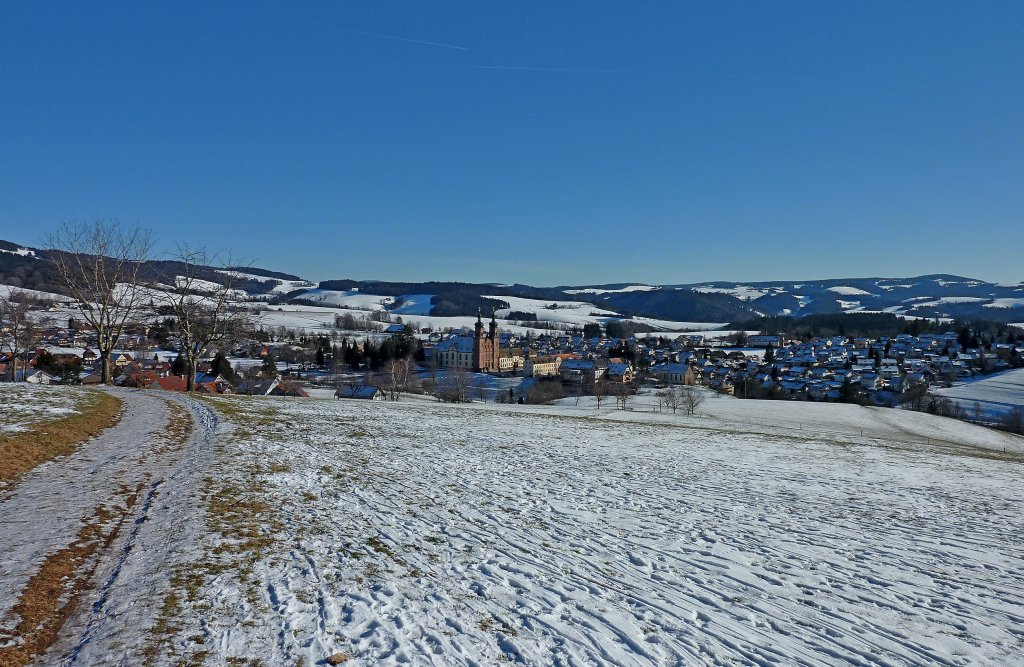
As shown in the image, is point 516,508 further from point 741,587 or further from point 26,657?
point 26,657

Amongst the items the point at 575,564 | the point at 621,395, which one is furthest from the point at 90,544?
the point at 621,395

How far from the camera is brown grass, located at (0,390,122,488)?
10.4 m

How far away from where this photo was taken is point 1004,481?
18266 mm

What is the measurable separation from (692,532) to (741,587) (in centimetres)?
241

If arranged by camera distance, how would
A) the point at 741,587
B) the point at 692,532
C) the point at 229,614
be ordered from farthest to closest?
the point at 692,532, the point at 741,587, the point at 229,614

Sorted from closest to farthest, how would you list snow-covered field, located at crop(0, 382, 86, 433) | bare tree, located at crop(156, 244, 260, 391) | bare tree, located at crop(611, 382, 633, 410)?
snow-covered field, located at crop(0, 382, 86, 433)
bare tree, located at crop(156, 244, 260, 391)
bare tree, located at crop(611, 382, 633, 410)

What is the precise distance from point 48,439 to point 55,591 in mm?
8905

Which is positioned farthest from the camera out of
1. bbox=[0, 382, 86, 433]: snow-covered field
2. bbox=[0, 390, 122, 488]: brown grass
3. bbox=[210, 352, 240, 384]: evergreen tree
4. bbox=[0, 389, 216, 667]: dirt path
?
bbox=[210, 352, 240, 384]: evergreen tree

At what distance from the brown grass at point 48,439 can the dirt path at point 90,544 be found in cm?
33

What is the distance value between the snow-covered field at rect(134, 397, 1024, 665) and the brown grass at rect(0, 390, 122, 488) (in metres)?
3.25

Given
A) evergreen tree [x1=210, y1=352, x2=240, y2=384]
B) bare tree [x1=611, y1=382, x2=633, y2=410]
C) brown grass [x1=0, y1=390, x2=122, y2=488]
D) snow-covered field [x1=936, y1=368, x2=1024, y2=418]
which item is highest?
brown grass [x1=0, y1=390, x2=122, y2=488]

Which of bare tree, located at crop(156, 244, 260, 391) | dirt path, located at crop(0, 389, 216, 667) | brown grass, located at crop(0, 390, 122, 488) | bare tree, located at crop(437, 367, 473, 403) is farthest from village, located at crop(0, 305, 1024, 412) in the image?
→ dirt path, located at crop(0, 389, 216, 667)

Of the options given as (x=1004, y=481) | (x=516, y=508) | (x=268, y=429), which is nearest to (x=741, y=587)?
(x=516, y=508)

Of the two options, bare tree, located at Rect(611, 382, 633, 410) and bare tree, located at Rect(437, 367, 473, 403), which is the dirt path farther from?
bare tree, located at Rect(437, 367, 473, 403)
